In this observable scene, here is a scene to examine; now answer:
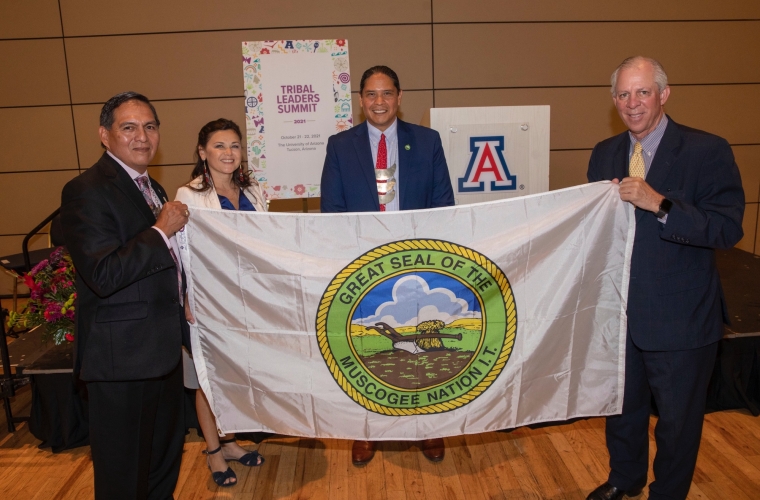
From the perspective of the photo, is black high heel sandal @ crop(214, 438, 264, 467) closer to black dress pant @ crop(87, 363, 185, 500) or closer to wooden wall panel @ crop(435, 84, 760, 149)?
black dress pant @ crop(87, 363, 185, 500)

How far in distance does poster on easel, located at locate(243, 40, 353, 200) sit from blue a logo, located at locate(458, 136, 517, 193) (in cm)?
119

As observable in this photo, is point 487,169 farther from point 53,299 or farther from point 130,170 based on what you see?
point 53,299

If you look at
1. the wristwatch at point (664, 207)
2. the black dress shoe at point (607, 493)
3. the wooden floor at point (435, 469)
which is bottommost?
the wooden floor at point (435, 469)

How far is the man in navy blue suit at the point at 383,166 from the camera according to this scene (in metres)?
2.80

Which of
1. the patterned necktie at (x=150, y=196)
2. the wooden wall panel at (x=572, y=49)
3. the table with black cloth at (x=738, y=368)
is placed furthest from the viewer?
the wooden wall panel at (x=572, y=49)

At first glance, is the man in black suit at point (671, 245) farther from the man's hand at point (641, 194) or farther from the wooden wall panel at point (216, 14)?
the wooden wall panel at point (216, 14)

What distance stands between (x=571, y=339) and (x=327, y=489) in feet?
4.17

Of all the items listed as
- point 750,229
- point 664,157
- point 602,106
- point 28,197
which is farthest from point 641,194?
point 28,197

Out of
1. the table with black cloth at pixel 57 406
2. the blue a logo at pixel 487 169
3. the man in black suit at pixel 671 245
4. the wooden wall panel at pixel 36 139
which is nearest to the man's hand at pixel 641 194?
the man in black suit at pixel 671 245

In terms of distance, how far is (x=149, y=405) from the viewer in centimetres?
200

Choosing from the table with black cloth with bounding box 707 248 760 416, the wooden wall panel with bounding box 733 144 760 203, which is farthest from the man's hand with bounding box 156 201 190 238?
the wooden wall panel with bounding box 733 144 760 203

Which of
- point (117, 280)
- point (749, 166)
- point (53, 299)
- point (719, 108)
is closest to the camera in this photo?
point (117, 280)

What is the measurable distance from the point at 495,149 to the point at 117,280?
238 centimetres

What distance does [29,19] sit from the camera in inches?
180
